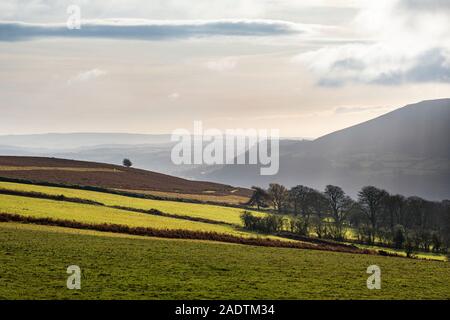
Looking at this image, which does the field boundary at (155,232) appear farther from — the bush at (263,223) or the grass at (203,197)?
the grass at (203,197)

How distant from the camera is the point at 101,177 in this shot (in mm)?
124750

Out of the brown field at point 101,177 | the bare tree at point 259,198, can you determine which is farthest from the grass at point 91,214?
the bare tree at point 259,198

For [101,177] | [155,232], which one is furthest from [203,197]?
[155,232]

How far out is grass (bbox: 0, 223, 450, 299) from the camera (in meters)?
33.6

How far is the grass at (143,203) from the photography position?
3442 inches

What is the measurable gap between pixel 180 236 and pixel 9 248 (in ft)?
75.3

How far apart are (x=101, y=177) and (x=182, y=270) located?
87803 millimetres

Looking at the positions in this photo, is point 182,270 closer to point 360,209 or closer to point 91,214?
point 91,214

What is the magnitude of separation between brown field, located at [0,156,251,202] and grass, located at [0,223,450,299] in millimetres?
55063

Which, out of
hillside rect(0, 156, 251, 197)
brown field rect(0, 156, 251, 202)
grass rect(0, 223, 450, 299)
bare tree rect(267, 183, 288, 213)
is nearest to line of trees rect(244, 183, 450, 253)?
bare tree rect(267, 183, 288, 213)

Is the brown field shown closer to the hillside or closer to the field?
the hillside
